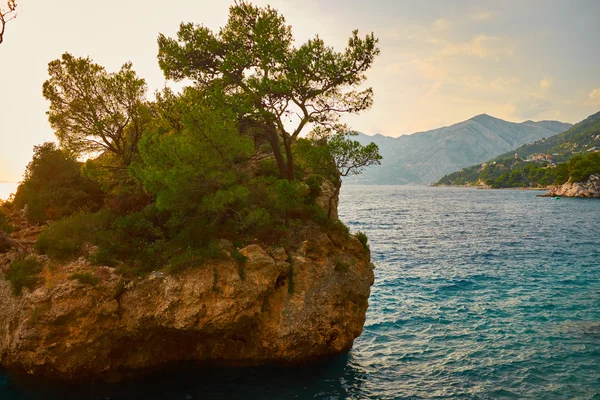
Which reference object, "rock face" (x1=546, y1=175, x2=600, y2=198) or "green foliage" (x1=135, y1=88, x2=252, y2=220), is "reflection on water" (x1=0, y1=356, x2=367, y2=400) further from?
"rock face" (x1=546, y1=175, x2=600, y2=198)

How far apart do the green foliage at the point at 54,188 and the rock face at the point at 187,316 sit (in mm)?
9726

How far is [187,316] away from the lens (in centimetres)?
1678

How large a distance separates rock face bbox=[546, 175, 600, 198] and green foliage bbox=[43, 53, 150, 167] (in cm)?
17333

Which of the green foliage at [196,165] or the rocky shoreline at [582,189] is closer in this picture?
the green foliage at [196,165]

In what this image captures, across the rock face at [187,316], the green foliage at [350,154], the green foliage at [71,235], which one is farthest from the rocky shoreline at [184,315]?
the green foliage at [350,154]

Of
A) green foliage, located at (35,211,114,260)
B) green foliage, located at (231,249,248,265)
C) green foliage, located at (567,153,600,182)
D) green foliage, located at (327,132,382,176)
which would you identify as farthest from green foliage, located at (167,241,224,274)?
green foliage, located at (567,153,600,182)

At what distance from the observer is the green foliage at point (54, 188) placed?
26.7m

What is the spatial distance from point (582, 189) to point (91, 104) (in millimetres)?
178546

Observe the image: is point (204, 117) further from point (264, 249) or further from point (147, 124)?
point (147, 124)

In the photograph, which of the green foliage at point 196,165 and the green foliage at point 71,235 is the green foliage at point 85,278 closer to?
the green foliage at point 71,235

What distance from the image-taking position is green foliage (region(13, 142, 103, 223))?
87.7ft

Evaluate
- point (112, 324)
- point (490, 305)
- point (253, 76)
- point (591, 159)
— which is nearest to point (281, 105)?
point (253, 76)

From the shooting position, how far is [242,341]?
1914cm

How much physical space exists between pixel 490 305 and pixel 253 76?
26.5 metres
